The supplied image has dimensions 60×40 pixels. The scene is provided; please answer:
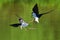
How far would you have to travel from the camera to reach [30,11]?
6.87 feet

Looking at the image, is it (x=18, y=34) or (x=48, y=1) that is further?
(x=48, y=1)

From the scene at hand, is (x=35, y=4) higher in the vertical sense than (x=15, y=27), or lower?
higher

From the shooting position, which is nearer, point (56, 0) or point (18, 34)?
point (18, 34)

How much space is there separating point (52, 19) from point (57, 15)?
58 millimetres

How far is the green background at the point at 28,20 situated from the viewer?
2.00 meters

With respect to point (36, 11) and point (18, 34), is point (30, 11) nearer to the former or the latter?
point (36, 11)

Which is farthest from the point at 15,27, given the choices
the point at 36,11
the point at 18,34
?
the point at 36,11

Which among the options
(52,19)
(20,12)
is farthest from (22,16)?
(52,19)

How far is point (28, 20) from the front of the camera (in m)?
2.07

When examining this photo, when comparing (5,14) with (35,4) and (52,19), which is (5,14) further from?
(52,19)

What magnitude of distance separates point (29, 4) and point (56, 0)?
0.26m

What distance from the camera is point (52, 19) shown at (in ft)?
6.88

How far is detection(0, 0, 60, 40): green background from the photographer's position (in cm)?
200

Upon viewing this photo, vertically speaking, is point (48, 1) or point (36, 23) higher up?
point (48, 1)
